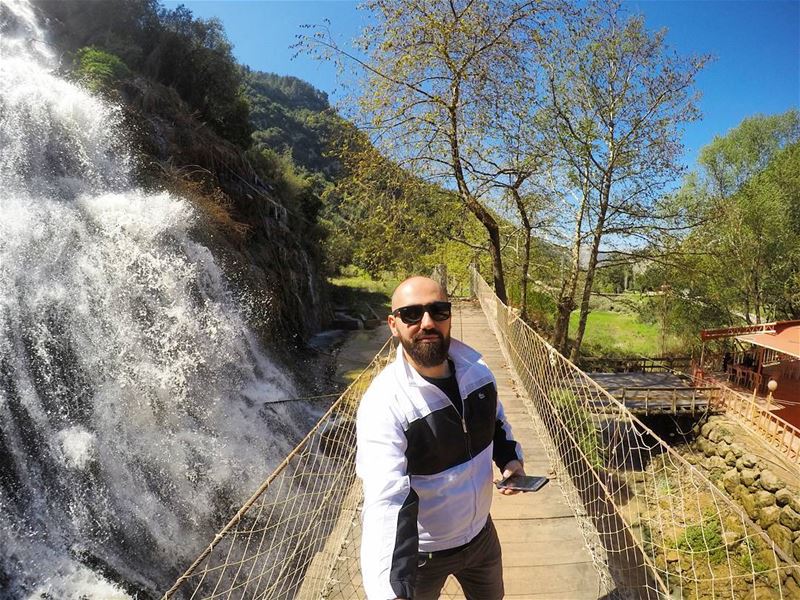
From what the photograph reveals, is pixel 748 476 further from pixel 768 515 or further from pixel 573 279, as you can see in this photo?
pixel 573 279

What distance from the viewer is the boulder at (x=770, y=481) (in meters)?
8.54

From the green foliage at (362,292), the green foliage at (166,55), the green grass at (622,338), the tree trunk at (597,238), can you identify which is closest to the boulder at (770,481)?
the tree trunk at (597,238)

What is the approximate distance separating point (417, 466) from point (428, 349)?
35 cm

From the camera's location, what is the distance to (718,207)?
11336 millimetres

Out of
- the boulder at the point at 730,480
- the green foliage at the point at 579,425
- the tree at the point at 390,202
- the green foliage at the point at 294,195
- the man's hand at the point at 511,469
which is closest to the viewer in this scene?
the man's hand at the point at 511,469

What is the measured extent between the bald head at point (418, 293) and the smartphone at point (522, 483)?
2.40 feet

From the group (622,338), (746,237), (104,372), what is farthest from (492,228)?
(622,338)

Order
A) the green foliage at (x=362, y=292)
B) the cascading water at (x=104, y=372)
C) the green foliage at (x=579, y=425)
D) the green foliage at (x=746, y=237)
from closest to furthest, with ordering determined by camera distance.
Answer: the cascading water at (x=104, y=372) < the green foliage at (x=579, y=425) < the green foliage at (x=746, y=237) < the green foliage at (x=362, y=292)

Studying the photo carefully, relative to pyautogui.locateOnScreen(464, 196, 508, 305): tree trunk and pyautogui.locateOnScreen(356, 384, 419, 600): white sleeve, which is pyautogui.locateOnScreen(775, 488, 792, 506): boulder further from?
pyautogui.locateOnScreen(356, 384, 419, 600): white sleeve

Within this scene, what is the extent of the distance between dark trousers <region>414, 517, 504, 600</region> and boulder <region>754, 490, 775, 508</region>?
971 cm

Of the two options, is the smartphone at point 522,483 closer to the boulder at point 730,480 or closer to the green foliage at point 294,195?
the boulder at point 730,480

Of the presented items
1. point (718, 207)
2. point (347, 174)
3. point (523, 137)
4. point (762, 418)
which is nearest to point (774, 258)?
point (718, 207)

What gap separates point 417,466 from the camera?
1417mm

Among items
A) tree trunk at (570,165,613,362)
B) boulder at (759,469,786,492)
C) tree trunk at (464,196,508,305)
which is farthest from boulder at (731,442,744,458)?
tree trunk at (464,196,508,305)
